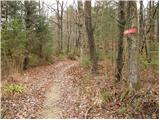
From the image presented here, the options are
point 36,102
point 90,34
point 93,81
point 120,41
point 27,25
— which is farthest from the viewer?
point 27,25

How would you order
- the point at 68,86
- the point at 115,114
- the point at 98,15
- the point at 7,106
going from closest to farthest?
1. the point at 115,114
2. the point at 7,106
3. the point at 68,86
4. the point at 98,15

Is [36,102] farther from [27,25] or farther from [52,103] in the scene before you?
[27,25]

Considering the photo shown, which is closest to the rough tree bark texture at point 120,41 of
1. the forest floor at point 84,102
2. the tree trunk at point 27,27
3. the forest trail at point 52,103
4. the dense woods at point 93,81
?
the dense woods at point 93,81

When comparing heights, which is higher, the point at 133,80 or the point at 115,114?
the point at 133,80

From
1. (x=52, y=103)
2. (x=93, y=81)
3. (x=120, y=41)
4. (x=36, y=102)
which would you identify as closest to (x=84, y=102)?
(x=52, y=103)

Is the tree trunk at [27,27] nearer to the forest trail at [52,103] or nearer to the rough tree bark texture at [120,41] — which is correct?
the forest trail at [52,103]

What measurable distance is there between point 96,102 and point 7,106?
2.70 meters

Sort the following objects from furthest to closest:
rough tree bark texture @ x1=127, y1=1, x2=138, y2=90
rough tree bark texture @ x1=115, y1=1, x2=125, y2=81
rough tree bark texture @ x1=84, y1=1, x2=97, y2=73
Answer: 1. rough tree bark texture @ x1=84, y1=1, x2=97, y2=73
2. rough tree bark texture @ x1=115, y1=1, x2=125, y2=81
3. rough tree bark texture @ x1=127, y1=1, x2=138, y2=90

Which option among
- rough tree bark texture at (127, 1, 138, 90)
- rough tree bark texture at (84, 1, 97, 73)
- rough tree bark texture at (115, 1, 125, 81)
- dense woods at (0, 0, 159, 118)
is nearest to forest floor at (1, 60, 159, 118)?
dense woods at (0, 0, 159, 118)

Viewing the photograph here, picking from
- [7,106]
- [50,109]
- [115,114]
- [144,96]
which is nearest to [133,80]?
[144,96]

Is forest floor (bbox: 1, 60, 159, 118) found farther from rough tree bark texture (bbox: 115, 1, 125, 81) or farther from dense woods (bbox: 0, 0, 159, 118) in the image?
rough tree bark texture (bbox: 115, 1, 125, 81)

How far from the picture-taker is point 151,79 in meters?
10.9

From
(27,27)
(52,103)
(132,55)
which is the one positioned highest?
(27,27)

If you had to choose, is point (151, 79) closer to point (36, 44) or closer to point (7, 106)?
point (7, 106)
